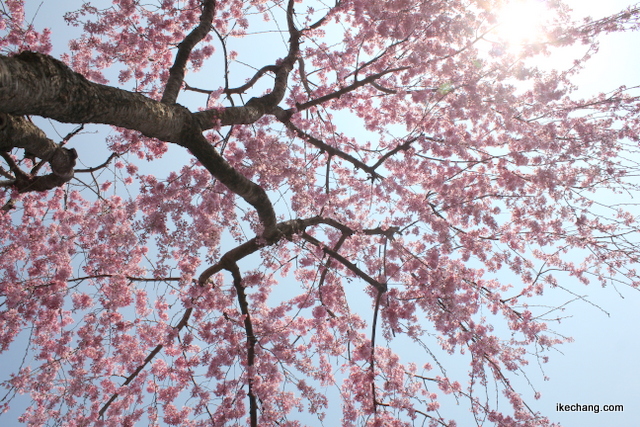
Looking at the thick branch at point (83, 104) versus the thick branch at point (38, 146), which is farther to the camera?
the thick branch at point (38, 146)

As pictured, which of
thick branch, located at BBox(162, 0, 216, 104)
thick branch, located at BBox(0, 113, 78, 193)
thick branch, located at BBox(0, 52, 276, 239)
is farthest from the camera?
thick branch, located at BBox(162, 0, 216, 104)

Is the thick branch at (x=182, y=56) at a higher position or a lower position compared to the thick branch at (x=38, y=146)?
higher

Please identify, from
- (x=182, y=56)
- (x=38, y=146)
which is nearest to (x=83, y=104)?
(x=38, y=146)

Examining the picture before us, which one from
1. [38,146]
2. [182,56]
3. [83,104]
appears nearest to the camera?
[83,104]

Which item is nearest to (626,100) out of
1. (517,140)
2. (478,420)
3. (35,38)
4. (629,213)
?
(517,140)

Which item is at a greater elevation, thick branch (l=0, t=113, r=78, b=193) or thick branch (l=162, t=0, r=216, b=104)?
thick branch (l=162, t=0, r=216, b=104)

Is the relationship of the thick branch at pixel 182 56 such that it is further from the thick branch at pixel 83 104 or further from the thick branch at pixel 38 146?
the thick branch at pixel 38 146

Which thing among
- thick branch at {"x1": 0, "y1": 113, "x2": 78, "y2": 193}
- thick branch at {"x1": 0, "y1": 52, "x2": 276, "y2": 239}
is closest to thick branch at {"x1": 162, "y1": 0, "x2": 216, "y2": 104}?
thick branch at {"x1": 0, "y1": 52, "x2": 276, "y2": 239}

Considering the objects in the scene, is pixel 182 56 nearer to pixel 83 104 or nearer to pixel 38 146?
pixel 38 146

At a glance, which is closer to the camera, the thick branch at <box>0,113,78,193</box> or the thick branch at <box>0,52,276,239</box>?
the thick branch at <box>0,52,276,239</box>

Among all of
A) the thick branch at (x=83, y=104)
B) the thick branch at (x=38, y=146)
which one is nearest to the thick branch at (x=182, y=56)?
the thick branch at (x=83, y=104)

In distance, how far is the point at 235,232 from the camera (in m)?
6.11

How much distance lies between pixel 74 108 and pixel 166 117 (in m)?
0.84

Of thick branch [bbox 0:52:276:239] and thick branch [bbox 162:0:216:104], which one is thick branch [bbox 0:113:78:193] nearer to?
thick branch [bbox 0:52:276:239]
